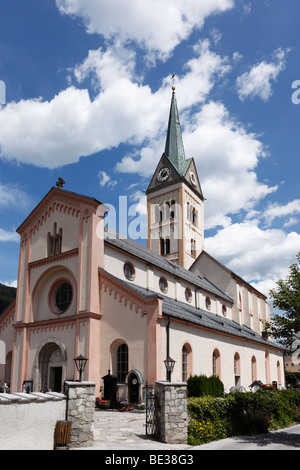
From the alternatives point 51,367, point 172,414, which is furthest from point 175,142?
point 172,414

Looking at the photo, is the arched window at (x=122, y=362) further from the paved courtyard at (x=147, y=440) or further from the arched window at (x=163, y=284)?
the arched window at (x=163, y=284)

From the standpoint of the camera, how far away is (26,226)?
2936 centimetres

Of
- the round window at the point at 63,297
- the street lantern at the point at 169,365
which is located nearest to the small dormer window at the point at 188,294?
the round window at the point at 63,297

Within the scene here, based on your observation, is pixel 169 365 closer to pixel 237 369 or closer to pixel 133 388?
pixel 133 388

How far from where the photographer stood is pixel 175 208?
54406mm

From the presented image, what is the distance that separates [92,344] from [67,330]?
230cm

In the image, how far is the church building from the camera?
22.2 m

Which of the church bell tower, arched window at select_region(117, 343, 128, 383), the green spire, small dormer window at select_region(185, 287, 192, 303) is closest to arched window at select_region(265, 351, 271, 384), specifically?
small dormer window at select_region(185, 287, 192, 303)

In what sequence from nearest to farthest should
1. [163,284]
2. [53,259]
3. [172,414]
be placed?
1. [172,414]
2. [53,259]
3. [163,284]

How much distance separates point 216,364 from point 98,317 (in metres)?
10.4

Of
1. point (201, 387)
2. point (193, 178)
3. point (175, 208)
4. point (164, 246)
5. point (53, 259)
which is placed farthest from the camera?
point (193, 178)

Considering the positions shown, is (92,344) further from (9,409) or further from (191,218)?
(191,218)

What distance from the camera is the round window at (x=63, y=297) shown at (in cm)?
2558

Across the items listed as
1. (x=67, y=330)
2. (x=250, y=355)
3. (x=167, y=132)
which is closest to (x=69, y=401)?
(x=67, y=330)
